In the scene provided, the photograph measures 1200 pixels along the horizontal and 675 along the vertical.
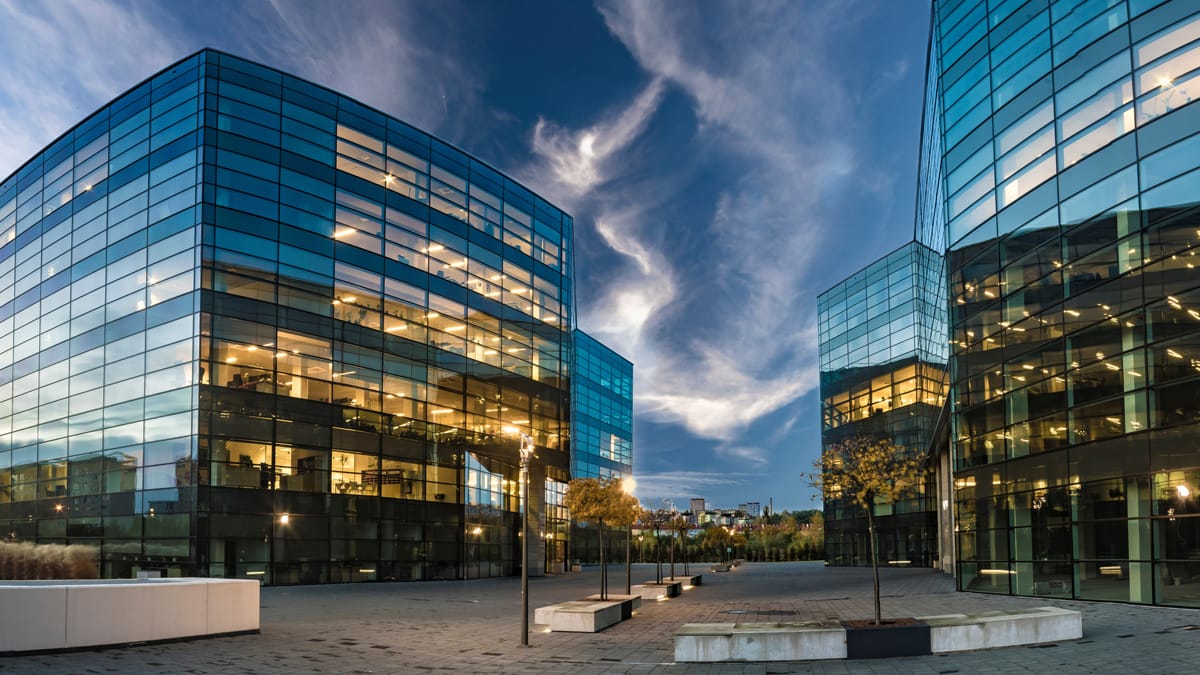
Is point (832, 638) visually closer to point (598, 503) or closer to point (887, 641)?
point (887, 641)

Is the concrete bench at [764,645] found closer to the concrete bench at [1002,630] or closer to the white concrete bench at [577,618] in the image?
the concrete bench at [1002,630]

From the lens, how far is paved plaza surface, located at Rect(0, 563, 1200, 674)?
49.1 ft

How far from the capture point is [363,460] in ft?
155

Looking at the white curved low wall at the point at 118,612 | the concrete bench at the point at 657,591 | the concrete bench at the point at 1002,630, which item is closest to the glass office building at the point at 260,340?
the concrete bench at the point at 657,591

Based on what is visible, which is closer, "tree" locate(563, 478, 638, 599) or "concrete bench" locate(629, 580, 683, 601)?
"tree" locate(563, 478, 638, 599)

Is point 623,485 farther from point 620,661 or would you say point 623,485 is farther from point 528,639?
point 620,661

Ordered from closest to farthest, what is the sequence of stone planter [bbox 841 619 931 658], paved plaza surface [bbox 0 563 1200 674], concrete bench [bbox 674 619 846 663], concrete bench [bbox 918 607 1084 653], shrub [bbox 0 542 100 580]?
paved plaza surface [bbox 0 563 1200 674] < concrete bench [bbox 674 619 846 663] < stone planter [bbox 841 619 931 658] < concrete bench [bbox 918 607 1084 653] < shrub [bbox 0 542 100 580]

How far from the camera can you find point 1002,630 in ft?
54.7

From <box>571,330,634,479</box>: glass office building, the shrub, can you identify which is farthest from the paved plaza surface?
<box>571,330,634,479</box>: glass office building

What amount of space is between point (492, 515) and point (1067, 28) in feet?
137

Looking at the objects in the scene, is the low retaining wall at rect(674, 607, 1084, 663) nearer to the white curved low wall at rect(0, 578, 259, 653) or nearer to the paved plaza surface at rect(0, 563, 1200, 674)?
the paved plaza surface at rect(0, 563, 1200, 674)

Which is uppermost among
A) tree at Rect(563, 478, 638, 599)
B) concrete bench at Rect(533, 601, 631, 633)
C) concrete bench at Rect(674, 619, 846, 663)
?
tree at Rect(563, 478, 638, 599)

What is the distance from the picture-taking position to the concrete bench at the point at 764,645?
52.6ft

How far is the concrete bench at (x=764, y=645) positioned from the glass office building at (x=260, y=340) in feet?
102
